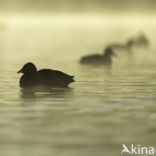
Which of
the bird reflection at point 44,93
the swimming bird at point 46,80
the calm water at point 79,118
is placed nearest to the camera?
the calm water at point 79,118

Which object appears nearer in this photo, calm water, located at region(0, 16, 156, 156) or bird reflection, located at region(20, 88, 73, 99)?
calm water, located at region(0, 16, 156, 156)

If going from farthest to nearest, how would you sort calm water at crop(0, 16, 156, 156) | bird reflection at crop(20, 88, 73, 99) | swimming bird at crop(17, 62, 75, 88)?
1. swimming bird at crop(17, 62, 75, 88)
2. bird reflection at crop(20, 88, 73, 99)
3. calm water at crop(0, 16, 156, 156)

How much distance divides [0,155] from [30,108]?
153 inches

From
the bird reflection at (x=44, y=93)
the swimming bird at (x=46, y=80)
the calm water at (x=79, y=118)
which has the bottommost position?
the calm water at (x=79, y=118)

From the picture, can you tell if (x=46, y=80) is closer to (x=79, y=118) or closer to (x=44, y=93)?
(x=44, y=93)

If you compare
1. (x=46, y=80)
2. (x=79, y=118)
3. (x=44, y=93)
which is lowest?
(x=79, y=118)

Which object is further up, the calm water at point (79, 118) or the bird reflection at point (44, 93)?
the bird reflection at point (44, 93)

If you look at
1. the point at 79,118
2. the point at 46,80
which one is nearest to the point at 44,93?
the point at 46,80

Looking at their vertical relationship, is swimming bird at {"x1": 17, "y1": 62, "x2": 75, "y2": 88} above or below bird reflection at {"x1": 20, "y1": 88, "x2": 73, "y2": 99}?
above

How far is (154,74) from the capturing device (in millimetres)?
20750

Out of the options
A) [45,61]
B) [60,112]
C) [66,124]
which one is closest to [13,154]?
[66,124]

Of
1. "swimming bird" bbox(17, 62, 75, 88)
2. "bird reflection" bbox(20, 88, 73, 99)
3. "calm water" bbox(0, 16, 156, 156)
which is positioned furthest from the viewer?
"swimming bird" bbox(17, 62, 75, 88)

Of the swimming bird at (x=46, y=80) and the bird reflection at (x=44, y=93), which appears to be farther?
the swimming bird at (x=46, y=80)

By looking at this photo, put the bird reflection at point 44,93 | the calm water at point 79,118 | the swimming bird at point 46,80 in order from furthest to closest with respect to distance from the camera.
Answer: the swimming bird at point 46,80
the bird reflection at point 44,93
the calm water at point 79,118
